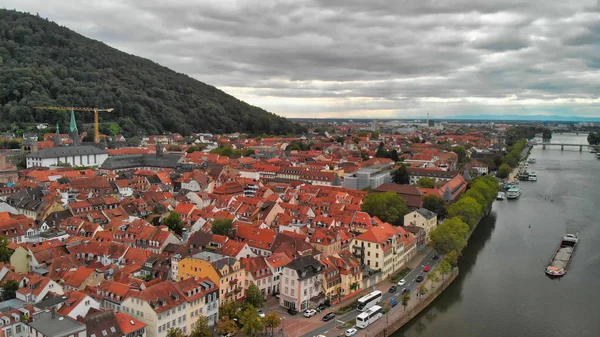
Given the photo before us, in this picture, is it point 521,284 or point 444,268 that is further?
point 521,284

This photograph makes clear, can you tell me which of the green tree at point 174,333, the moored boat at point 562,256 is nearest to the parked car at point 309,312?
the green tree at point 174,333

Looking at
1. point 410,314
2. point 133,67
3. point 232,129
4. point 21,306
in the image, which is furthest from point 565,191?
point 133,67

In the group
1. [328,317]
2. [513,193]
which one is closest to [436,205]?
[513,193]

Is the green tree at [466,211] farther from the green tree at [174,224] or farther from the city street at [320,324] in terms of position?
the green tree at [174,224]

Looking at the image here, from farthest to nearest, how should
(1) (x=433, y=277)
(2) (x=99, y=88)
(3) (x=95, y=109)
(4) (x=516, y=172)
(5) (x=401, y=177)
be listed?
(2) (x=99, y=88) → (3) (x=95, y=109) → (4) (x=516, y=172) → (5) (x=401, y=177) → (1) (x=433, y=277)

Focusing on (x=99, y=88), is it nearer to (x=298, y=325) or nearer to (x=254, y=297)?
(x=254, y=297)

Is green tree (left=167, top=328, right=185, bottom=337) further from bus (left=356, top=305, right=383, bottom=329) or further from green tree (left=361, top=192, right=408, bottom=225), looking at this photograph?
green tree (left=361, top=192, right=408, bottom=225)
